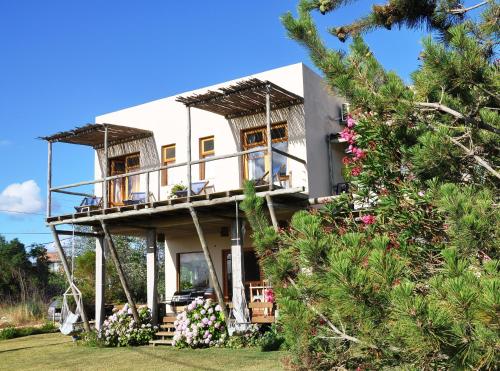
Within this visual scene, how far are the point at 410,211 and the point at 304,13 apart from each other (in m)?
2.00

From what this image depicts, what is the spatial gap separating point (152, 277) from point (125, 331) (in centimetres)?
169

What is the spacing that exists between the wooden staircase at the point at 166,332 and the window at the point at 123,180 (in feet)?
14.2

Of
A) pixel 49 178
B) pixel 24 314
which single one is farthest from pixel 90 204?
pixel 24 314

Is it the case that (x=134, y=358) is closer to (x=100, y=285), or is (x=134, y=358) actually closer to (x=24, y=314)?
(x=100, y=285)

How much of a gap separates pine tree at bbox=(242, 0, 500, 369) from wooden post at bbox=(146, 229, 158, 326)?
10429 mm

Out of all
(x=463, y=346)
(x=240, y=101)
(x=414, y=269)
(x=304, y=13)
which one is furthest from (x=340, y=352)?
(x=240, y=101)

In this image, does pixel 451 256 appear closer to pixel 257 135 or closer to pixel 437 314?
pixel 437 314

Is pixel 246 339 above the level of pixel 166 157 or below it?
below

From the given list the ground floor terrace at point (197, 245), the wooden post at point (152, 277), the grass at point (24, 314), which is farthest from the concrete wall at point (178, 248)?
the grass at point (24, 314)

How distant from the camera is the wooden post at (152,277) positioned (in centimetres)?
1505

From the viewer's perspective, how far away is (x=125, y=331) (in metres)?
14.3

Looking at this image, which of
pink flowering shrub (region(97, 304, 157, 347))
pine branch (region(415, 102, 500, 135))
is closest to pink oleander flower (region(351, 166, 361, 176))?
pine branch (region(415, 102, 500, 135))

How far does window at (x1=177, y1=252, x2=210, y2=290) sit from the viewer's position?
56.0 ft

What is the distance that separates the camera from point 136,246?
99.5ft
